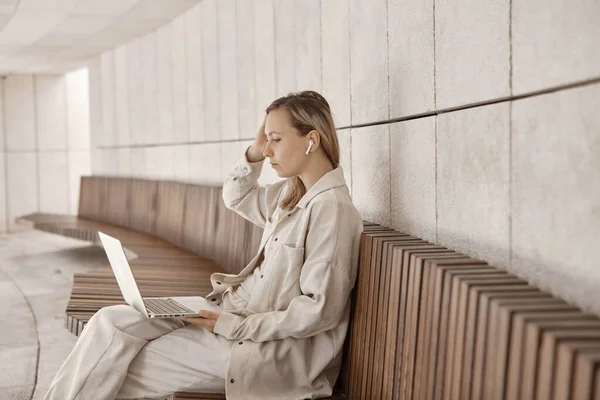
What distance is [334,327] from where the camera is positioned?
3.14 m

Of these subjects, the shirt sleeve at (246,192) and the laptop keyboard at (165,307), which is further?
the shirt sleeve at (246,192)

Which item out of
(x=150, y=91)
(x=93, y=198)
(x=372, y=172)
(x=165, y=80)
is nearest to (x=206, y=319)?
(x=372, y=172)

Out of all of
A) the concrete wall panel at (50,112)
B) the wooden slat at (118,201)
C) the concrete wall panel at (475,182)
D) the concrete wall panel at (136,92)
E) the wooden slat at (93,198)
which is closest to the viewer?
the concrete wall panel at (475,182)

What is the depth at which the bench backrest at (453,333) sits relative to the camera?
1.63m

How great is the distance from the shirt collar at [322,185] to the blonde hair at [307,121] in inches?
6.2

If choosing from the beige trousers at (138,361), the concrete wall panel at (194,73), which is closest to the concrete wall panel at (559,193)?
the beige trousers at (138,361)

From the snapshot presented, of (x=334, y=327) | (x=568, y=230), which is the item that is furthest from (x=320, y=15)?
(x=568, y=230)

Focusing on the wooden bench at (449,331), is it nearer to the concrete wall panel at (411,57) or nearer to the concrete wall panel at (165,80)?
the concrete wall panel at (411,57)

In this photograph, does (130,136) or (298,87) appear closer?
(298,87)

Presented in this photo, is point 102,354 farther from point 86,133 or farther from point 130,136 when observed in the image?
point 86,133

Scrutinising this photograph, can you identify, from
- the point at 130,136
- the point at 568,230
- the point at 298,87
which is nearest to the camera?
the point at 568,230

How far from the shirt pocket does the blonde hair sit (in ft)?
1.11

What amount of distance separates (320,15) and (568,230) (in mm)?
3145

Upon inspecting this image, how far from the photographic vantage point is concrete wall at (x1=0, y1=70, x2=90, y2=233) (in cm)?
1555
